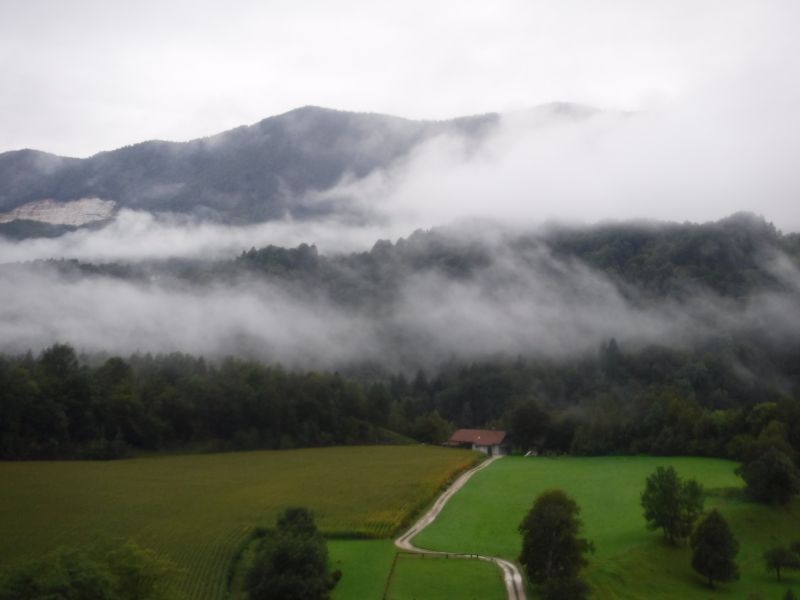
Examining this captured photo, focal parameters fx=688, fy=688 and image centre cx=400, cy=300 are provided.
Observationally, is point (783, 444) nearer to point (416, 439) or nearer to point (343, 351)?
point (416, 439)

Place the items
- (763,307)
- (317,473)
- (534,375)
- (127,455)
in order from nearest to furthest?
(317,473) → (127,455) → (534,375) → (763,307)

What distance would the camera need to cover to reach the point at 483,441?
100812 millimetres

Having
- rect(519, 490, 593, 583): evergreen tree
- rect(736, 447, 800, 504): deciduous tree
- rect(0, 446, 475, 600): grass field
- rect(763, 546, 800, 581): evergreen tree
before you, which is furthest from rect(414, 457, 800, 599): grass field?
rect(0, 446, 475, 600): grass field

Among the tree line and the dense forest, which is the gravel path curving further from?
the dense forest

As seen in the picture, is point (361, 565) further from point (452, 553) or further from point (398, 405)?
point (398, 405)

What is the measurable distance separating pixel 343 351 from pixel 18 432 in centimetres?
9184

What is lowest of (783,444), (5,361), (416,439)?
(416,439)

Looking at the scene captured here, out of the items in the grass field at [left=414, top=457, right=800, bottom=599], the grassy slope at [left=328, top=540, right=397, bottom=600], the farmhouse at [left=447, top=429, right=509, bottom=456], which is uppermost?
the grassy slope at [left=328, top=540, right=397, bottom=600]

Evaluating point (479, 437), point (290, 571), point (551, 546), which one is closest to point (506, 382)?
point (479, 437)

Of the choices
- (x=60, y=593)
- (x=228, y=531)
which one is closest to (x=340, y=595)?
(x=228, y=531)

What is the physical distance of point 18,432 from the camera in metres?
74.1

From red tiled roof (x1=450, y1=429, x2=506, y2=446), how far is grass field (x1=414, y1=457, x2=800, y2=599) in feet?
84.1

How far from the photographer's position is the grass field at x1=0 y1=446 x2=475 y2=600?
40.3m

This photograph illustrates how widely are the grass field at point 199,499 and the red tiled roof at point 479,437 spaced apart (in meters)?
19.9
